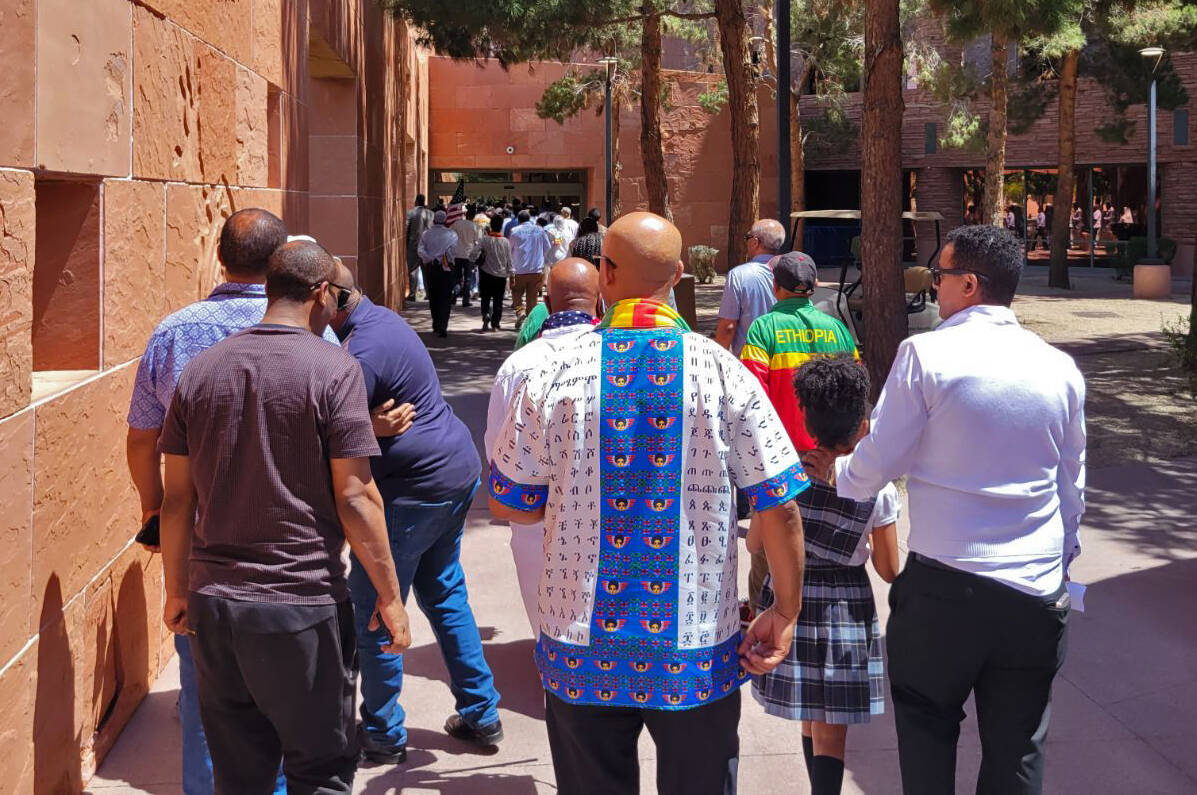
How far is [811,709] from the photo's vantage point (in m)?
3.85

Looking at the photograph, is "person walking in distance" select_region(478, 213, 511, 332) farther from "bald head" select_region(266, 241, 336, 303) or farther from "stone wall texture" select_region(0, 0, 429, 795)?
"bald head" select_region(266, 241, 336, 303)

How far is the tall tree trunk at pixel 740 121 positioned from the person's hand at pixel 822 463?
12741mm

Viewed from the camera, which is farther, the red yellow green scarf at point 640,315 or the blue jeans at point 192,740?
the blue jeans at point 192,740

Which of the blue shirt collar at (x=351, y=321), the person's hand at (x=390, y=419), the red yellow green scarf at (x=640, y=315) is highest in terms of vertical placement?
the red yellow green scarf at (x=640, y=315)

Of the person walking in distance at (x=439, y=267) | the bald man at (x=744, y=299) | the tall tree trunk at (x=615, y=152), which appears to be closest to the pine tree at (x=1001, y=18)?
the person walking in distance at (x=439, y=267)

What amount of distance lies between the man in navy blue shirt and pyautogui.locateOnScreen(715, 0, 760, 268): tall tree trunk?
12.2m

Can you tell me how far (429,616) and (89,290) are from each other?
1630mm

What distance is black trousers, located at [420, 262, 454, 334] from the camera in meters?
17.7

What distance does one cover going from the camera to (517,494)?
2.99 metres

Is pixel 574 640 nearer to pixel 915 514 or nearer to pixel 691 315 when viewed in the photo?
pixel 915 514

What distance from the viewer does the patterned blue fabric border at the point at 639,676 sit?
2846 millimetres

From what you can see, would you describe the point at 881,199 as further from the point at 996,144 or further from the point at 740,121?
the point at 996,144

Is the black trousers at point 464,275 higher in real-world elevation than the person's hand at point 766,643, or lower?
higher

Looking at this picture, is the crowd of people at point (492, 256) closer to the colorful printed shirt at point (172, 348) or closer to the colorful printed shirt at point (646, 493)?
the colorful printed shirt at point (172, 348)
